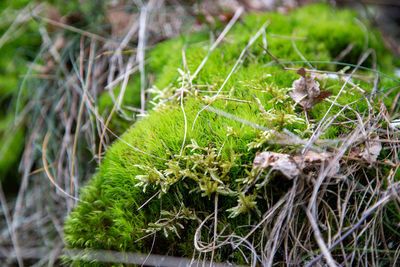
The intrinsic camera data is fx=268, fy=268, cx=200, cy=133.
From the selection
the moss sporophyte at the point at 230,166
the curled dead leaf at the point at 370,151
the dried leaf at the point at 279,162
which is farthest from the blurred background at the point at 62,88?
the curled dead leaf at the point at 370,151

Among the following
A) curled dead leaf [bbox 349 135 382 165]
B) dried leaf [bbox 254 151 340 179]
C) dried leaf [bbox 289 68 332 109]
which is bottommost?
curled dead leaf [bbox 349 135 382 165]

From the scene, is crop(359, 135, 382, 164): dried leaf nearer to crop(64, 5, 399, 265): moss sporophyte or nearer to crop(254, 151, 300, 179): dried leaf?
crop(64, 5, 399, 265): moss sporophyte

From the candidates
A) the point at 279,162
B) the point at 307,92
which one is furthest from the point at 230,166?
the point at 307,92

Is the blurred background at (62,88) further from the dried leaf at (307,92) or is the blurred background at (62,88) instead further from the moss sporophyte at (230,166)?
the dried leaf at (307,92)

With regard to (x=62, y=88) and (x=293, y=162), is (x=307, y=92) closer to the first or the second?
(x=293, y=162)

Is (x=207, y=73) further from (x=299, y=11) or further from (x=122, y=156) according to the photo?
(x=299, y=11)

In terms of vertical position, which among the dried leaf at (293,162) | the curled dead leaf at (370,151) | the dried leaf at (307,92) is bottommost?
the curled dead leaf at (370,151)

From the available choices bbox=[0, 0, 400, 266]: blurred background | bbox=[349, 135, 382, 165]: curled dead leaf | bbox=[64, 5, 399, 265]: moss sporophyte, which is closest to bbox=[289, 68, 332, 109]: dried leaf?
bbox=[64, 5, 399, 265]: moss sporophyte

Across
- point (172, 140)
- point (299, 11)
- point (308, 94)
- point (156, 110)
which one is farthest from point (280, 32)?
A: point (172, 140)
